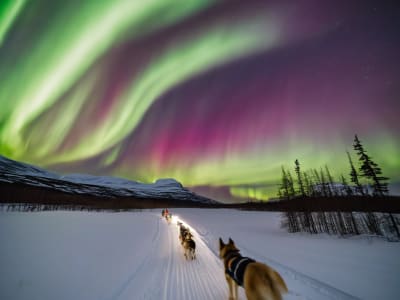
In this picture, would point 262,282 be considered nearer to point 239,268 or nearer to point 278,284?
point 278,284

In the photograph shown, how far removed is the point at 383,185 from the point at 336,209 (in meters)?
10.2

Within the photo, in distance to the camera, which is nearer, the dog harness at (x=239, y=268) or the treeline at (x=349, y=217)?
the dog harness at (x=239, y=268)

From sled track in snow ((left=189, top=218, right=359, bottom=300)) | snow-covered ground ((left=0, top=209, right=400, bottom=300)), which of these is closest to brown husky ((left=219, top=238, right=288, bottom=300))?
snow-covered ground ((left=0, top=209, right=400, bottom=300))

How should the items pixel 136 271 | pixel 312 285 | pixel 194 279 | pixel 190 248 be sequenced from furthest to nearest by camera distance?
pixel 190 248 → pixel 136 271 → pixel 194 279 → pixel 312 285

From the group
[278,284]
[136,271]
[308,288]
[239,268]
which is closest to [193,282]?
[136,271]

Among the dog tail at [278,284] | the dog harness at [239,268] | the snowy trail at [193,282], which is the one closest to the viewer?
the dog tail at [278,284]

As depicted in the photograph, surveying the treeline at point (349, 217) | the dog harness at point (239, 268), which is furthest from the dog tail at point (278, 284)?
the treeline at point (349, 217)

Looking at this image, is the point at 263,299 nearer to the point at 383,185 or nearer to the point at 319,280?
the point at 319,280

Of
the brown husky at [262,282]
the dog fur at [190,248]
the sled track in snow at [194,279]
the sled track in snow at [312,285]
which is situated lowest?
the sled track in snow at [194,279]

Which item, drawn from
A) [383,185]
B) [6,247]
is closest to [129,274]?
[6,247]

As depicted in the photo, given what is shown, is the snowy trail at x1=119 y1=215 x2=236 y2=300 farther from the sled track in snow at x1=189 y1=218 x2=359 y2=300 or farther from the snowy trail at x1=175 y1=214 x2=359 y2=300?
the sled track in snow at x1=189 y1=218 x2=359 y2=300

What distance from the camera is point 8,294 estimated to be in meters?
4.00

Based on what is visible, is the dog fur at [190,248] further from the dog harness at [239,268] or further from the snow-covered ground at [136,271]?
the dog harness at [239,268]

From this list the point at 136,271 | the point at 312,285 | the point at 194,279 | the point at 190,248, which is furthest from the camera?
the point at 190,248
